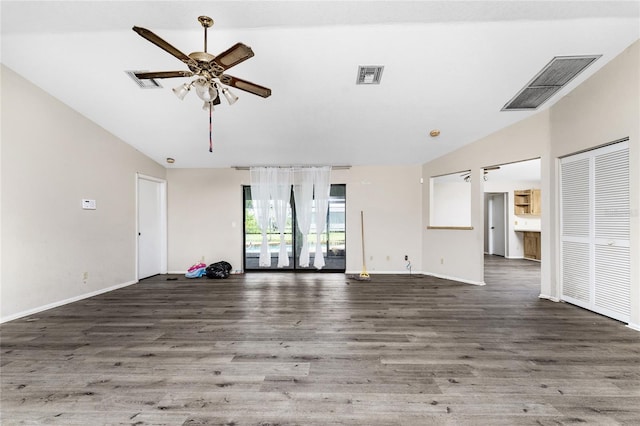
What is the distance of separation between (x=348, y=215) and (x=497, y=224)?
6.02 m

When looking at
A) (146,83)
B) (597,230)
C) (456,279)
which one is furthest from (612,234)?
(146,83)

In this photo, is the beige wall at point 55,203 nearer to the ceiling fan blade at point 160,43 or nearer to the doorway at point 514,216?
the ceiling fan blade at point 160,43

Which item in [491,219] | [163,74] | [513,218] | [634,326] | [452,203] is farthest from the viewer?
[491,219]

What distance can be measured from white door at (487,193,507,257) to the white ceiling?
17.4 ft

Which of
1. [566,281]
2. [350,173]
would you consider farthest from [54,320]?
[566,281]

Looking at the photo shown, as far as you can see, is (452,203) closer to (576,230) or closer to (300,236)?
(576,230)

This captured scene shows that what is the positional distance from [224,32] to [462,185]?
6.80 m

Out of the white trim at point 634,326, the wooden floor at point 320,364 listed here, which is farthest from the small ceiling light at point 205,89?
the white trim at point 634,326

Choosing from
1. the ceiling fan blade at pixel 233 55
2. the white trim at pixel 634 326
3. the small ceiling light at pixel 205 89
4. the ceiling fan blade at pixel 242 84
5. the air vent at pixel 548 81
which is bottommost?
the white trim at pixel 634 326

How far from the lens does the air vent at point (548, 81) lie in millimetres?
3068

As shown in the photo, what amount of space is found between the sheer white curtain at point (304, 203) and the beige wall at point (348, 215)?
572 mm

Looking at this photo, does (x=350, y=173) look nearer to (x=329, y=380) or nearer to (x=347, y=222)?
(x=347, y=222)

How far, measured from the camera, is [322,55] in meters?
2.95

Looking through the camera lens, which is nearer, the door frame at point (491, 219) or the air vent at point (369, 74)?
the air vent at point (369, 74)
